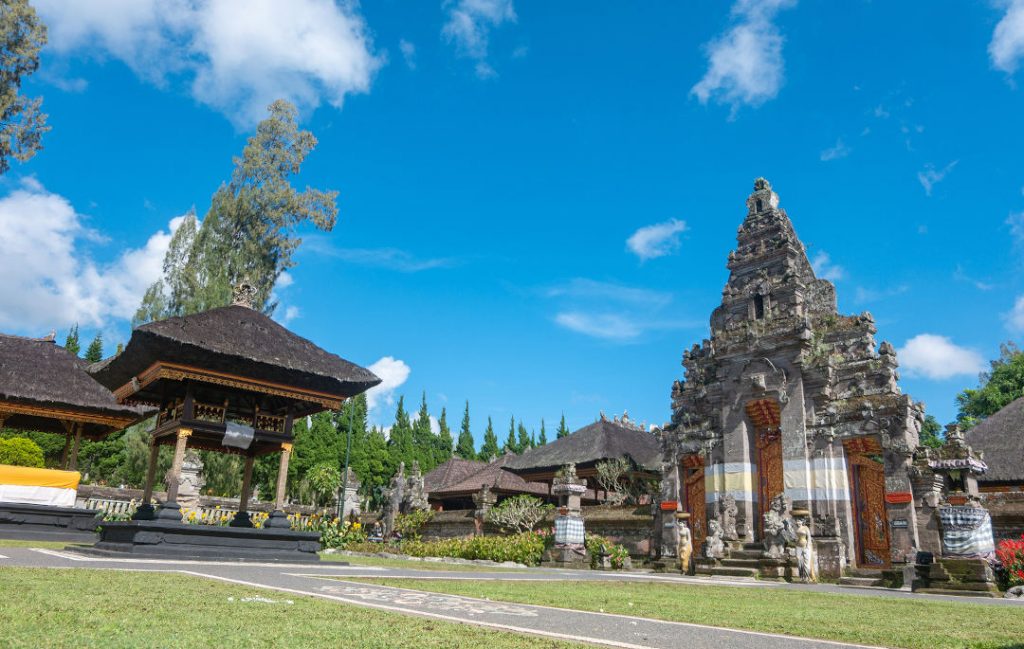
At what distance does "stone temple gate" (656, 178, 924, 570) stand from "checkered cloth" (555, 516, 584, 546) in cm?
331

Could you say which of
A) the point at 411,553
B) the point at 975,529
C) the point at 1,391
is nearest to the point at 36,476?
the point at 1,391

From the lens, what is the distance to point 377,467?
4756 cm

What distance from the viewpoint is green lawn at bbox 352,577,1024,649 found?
440 centimetres

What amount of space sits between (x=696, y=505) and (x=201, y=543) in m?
14.6

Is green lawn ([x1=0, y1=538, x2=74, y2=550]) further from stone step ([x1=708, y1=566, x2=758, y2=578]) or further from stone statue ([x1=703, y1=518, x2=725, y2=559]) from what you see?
stone statue ([x1=703, y1=518, x2=725, y2=559])

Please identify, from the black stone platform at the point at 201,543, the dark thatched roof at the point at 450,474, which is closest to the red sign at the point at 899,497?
the black stone platform at the point at 201,543

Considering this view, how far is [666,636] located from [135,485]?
34823 mm

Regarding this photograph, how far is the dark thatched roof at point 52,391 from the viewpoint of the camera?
18250 mm

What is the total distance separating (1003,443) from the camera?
2056cm

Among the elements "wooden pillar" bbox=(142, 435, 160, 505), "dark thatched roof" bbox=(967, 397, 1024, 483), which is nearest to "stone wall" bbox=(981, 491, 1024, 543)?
"dark thatched roof" bbox=(967, 397, 1024, 483)

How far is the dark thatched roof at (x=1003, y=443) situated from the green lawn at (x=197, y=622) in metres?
20.4

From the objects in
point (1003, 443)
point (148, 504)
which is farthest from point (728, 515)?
point (148, 504)

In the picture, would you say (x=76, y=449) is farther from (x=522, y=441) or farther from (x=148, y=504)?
(x=522, y=441)

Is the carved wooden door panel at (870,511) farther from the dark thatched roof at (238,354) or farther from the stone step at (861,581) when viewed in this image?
the dark thatched roof at (238,354)
